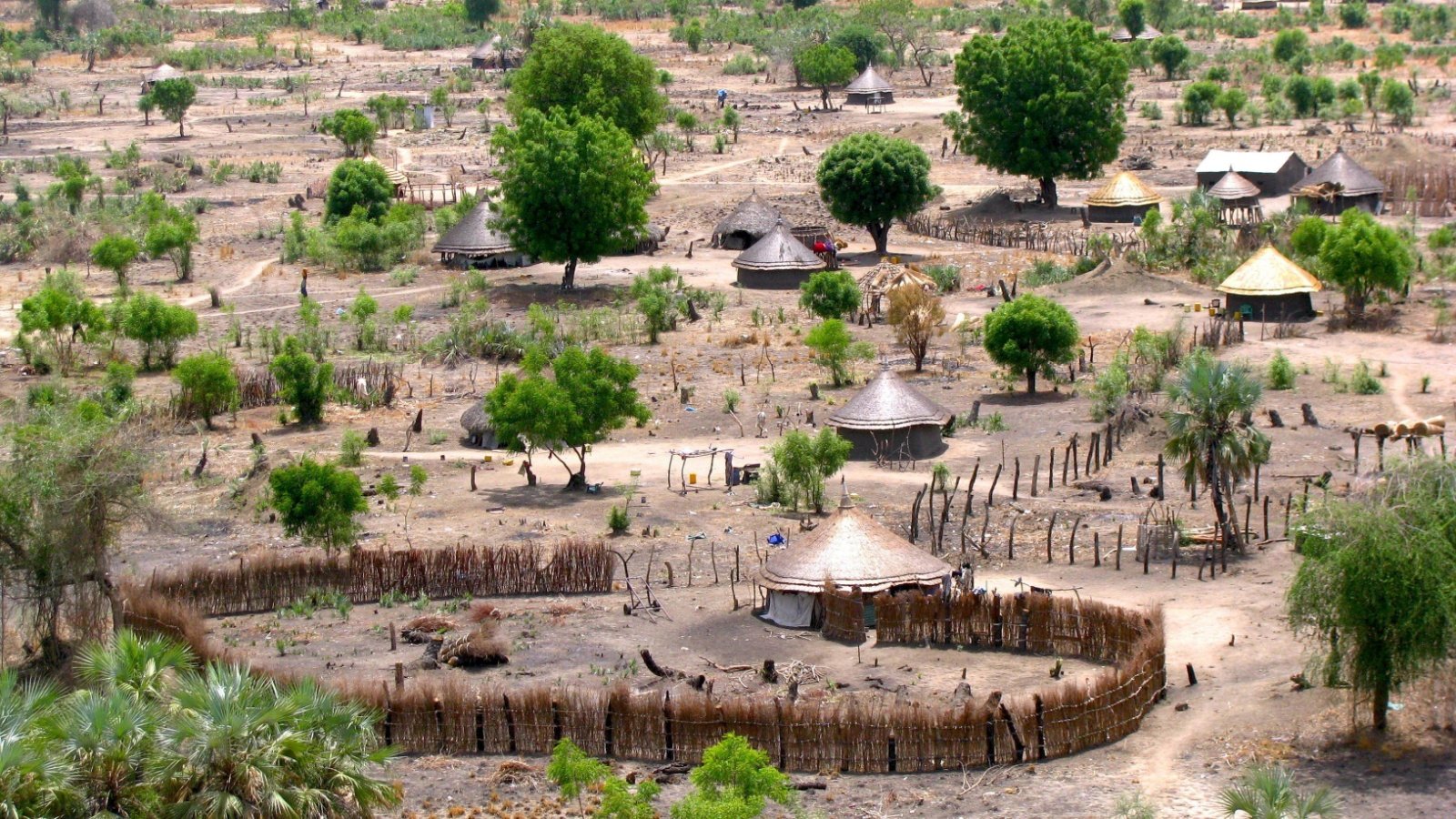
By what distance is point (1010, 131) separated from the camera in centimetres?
5834

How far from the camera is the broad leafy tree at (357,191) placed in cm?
5778

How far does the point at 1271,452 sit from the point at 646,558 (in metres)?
11.6

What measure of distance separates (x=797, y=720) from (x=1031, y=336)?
730 inches

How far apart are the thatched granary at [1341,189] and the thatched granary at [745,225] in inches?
605

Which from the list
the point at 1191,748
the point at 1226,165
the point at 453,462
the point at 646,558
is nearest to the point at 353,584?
the point at 646,558

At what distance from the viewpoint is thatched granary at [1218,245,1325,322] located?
1709 inches

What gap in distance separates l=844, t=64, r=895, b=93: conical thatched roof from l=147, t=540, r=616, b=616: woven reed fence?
55936 millimetres

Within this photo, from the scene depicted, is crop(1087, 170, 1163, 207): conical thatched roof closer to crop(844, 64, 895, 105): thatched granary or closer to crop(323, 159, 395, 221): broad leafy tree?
crop(323, 159, 395, 221): broad leafy tree

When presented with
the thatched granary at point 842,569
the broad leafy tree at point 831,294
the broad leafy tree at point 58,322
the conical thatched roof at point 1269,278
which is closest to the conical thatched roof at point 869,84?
the broad leafy tree at point 831,294

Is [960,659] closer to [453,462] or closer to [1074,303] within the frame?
[453,462]

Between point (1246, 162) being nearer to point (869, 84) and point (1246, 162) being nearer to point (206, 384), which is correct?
point (869, 84)

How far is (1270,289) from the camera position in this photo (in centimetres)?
4334

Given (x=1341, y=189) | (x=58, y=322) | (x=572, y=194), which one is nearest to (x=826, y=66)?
(x=1341, y=189)

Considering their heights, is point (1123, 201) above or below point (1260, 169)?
below
